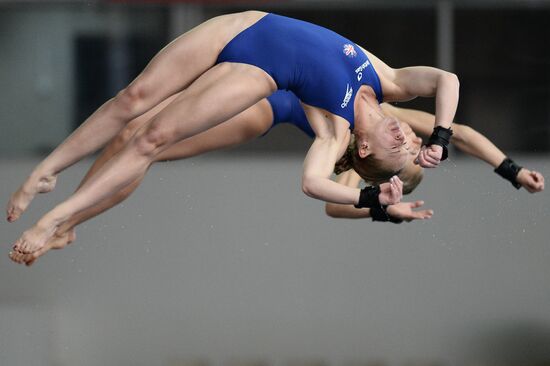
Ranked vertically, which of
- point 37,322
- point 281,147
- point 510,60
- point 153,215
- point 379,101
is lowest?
point 37,322

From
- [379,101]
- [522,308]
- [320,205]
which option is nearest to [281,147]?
[320,205]

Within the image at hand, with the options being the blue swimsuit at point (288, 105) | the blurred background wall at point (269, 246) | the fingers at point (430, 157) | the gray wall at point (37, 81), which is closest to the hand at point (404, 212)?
the fingers at point (430, 157)

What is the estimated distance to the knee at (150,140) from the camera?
5500 millimetres

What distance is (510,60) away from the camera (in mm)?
9516

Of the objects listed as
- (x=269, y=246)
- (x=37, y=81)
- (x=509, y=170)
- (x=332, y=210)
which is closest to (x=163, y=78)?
(x=332, y=210)

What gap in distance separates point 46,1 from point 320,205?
7.42ft

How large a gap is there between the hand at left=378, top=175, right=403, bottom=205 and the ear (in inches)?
16.4

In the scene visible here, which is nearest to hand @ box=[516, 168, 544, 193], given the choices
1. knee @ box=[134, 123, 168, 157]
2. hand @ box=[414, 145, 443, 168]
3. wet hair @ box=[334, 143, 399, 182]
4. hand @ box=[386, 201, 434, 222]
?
wet hair @ box=[334, 143, 399, 182]

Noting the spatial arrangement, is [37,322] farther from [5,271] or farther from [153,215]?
[153,215]

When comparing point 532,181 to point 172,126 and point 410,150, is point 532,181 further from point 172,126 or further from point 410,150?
point 172,126

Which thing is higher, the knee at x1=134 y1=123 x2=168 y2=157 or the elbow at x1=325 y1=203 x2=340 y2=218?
the knee at x1=134 y1=123 x2=168 y2=157

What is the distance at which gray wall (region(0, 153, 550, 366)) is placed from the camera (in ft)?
32.1

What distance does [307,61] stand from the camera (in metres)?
5.51

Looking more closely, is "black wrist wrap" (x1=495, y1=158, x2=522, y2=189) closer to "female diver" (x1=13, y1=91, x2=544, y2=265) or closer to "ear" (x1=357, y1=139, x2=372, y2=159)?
"female diver" (x1=13, y1=91, x2=544, y2=265)
